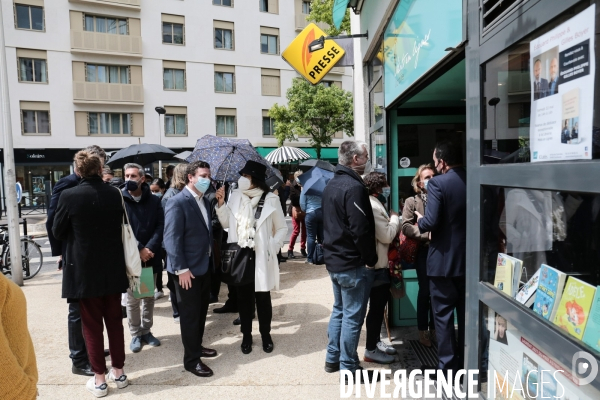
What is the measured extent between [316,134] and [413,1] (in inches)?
839

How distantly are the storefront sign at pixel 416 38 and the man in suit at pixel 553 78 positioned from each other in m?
0.92

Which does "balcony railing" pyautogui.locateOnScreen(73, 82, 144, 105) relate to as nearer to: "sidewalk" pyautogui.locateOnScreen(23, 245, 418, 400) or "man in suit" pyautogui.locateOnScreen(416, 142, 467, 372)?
"sidewalk" pyautogui.locateOnScreen(23, 245, 418, 400)

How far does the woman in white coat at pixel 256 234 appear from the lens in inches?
159

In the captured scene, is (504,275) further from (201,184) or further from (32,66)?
(32,66)

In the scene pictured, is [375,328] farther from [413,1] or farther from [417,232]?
[413,1]

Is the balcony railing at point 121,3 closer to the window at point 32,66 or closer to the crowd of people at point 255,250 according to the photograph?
the window at point 32,66

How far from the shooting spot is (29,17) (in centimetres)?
2356

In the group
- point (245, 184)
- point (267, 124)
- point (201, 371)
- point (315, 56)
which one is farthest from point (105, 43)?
point (201, 371)

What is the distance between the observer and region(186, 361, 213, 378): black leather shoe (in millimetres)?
3723

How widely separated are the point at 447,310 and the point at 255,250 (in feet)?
6.05

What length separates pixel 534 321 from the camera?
5.92ft

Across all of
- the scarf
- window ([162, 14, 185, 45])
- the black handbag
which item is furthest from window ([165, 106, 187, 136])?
the black handbag

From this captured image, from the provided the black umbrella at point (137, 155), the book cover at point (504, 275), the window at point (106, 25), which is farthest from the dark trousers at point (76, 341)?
the window at point (106, 25)

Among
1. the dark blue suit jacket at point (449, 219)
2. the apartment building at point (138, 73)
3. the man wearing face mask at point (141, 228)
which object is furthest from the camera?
the apartment building at point (138, 73)
